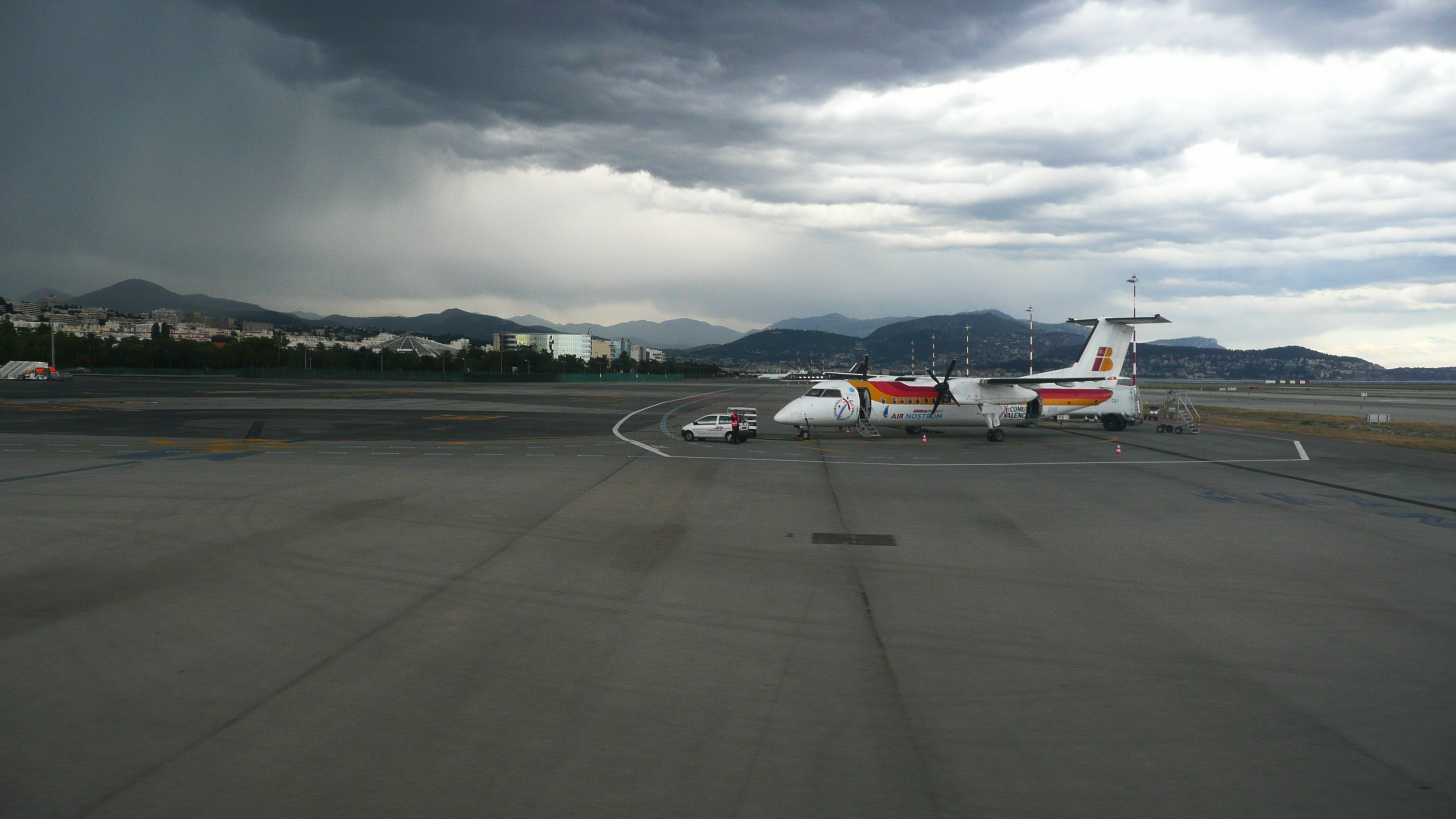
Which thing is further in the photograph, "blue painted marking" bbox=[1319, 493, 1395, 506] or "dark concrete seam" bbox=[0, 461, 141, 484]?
"dark concrete seam" bbox=[0, 461, 141, 484]

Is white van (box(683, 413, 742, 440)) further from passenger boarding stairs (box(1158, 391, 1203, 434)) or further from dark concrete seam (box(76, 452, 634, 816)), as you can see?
passenger boarding stairs (box(1158, 391, 1203, 434))

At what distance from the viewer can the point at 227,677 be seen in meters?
7.36

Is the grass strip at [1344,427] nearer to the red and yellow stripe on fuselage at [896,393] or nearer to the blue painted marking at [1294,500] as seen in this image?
the blue painted marking at [1294,500]

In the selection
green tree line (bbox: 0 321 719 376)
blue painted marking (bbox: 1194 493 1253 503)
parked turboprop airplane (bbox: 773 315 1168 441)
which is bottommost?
blue painted marking (bbox: 1194 493 1253 503)

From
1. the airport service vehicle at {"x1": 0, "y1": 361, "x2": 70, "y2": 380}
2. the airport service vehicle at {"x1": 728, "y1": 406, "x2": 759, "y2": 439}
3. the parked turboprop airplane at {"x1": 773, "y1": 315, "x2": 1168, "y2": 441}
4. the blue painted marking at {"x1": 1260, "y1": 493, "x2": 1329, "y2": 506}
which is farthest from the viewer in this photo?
the airport service vehicle at {"x1": 0, "y1": 361, "x2": 70, "y2": 380}

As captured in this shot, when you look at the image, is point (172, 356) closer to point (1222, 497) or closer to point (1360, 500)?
point (1222, 497)

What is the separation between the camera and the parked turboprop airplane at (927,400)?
35625mm

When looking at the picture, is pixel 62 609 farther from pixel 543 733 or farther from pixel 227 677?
pixel 543 733

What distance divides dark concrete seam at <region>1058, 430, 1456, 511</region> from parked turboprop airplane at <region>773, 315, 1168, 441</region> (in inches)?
166

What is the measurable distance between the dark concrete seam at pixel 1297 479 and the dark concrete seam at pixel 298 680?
68.7ft

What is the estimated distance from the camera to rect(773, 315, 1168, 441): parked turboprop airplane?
35625 mm

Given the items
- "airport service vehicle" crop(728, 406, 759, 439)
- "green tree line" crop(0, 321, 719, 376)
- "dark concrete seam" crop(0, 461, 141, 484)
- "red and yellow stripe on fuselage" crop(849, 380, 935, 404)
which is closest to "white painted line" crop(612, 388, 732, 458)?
"airport service vehicle" crop(728, 406, 759, 439)

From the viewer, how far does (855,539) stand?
14195 millimetres

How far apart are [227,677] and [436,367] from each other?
182 meters
